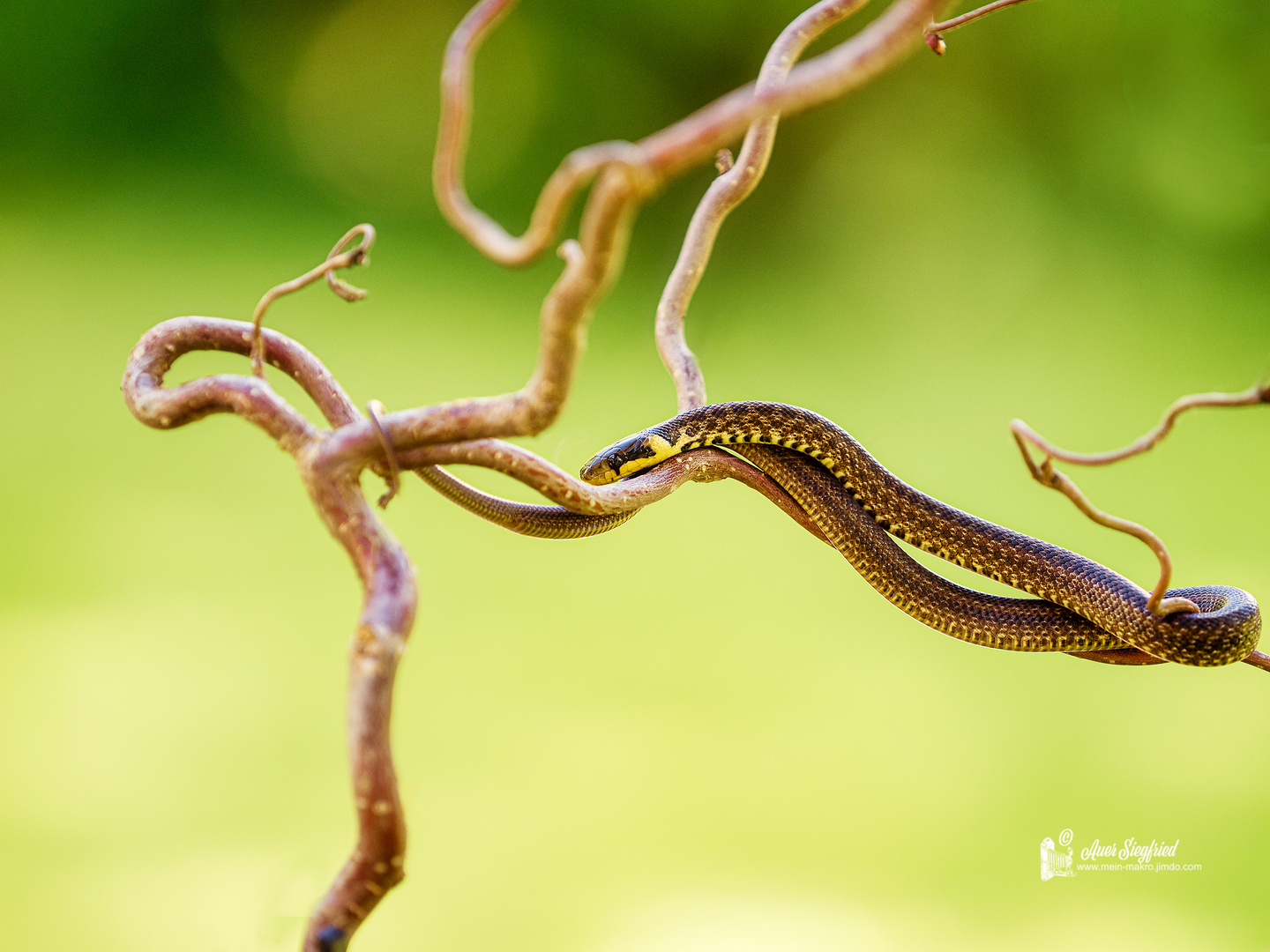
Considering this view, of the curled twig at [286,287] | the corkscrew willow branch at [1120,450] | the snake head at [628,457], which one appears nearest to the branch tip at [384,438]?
the curled twig at [286,287]

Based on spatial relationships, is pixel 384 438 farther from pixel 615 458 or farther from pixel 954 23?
pixel 954 23

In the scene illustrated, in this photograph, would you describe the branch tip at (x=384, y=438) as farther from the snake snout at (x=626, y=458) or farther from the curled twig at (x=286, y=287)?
the snake snout at (x=626, y=458)

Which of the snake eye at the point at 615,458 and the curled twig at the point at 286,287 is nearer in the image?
the curled twig at the point at 286,287

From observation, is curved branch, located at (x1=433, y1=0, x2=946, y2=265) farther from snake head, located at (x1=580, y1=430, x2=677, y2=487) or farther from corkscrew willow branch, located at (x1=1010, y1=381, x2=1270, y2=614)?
snake head, located at (x1=580, y1=430, x2=677, y2=487)

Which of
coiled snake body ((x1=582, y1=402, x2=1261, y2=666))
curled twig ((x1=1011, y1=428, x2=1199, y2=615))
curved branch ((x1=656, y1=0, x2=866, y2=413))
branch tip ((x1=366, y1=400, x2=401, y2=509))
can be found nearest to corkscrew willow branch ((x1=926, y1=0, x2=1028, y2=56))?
curved branch ((x1=656, y1=0, x2=866, y2=413))

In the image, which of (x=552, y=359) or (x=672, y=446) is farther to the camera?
(x=672, y=446)

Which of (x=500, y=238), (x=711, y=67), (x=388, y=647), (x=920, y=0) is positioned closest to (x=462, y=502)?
(x=388, y=647)

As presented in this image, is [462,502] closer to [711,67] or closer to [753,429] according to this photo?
[753,429]

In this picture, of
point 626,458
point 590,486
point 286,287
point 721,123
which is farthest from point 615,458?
point 721,123
